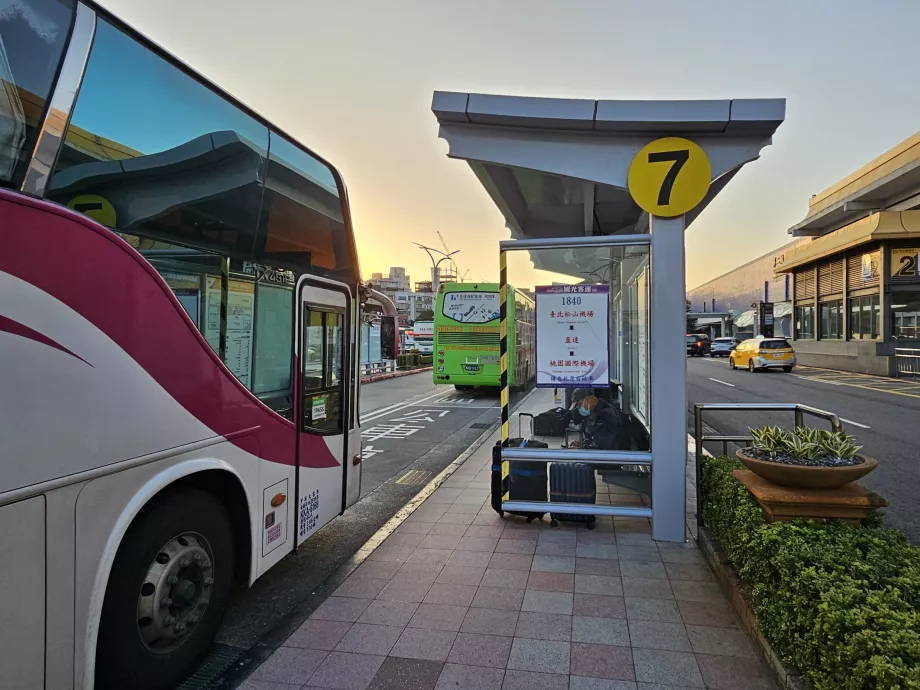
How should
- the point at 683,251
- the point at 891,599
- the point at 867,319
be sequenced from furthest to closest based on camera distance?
the point at 867,319 → the point at 683,251 → the point at 891,599

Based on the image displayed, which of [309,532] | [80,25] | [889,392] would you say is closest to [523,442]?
[309,532]

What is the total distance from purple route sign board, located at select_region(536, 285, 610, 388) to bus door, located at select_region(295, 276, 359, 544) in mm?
1833

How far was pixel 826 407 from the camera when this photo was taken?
13008 millimetres

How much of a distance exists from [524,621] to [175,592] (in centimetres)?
206

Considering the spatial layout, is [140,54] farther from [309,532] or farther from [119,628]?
[309,532]

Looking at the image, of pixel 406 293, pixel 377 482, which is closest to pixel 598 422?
pixel 377 482

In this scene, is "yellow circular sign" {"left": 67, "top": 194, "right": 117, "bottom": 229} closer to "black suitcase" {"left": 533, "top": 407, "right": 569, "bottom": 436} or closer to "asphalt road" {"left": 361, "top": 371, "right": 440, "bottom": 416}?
"black suitcase" {"left": 533, "top": 407, "right": 569, "bottom": 436}

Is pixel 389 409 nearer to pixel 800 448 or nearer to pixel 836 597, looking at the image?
pixel 800 448

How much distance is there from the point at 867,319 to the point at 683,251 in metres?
26.5

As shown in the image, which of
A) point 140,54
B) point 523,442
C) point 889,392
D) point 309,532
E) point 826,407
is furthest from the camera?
point 889,392

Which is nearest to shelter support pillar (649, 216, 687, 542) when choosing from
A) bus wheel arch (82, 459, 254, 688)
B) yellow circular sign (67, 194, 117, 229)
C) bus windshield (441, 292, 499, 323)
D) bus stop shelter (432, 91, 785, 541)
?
A: bus stop shelter (432, 91, 785, 541)

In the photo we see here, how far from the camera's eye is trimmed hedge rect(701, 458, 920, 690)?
2.12 metres

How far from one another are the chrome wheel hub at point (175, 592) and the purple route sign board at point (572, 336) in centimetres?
330

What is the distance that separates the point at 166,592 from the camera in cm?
283
